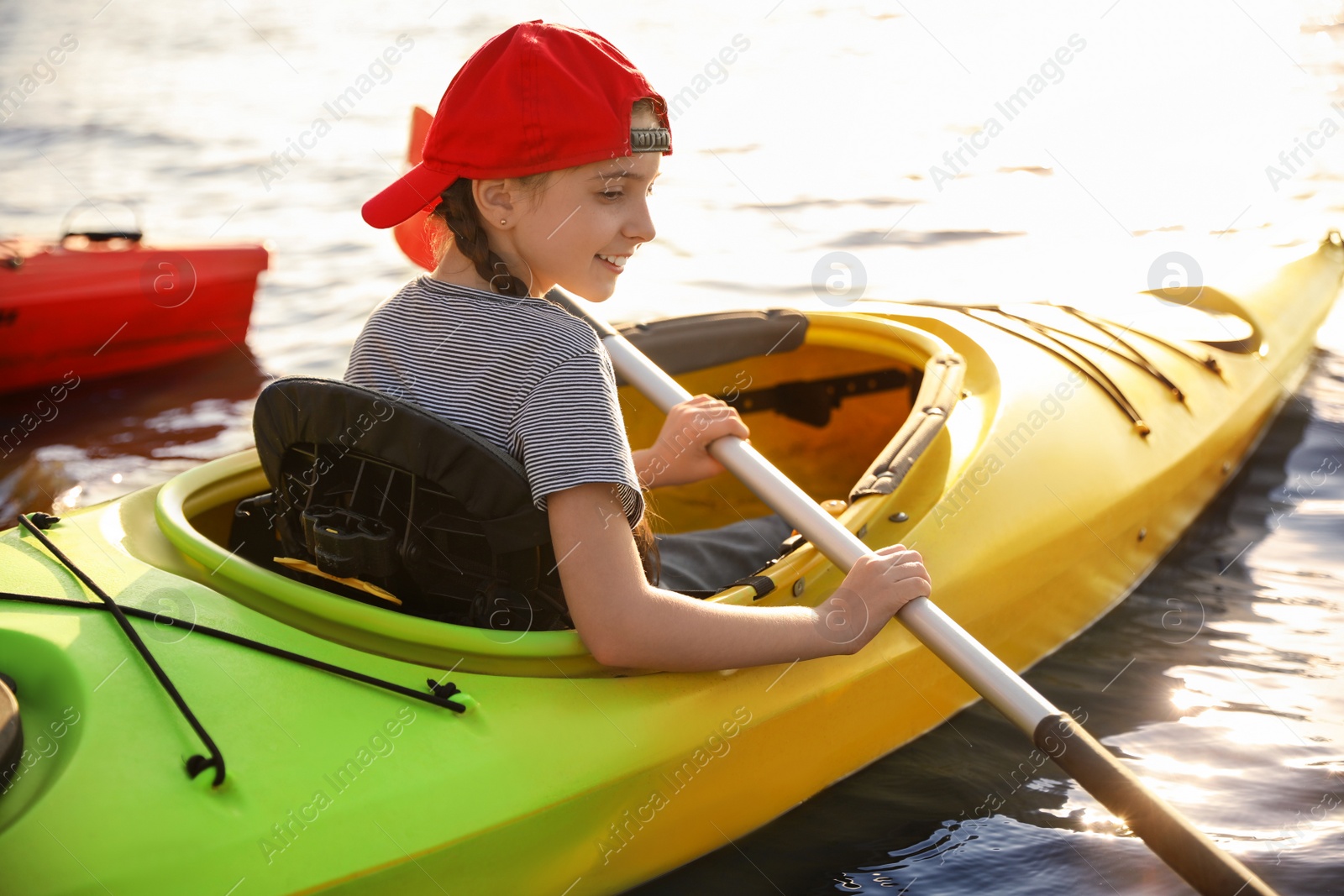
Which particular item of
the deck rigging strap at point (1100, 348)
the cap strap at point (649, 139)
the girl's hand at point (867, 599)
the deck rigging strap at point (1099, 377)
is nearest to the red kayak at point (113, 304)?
the deck rigging strap at point (1100, 348)

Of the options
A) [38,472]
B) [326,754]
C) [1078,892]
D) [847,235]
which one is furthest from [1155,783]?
[847,235]

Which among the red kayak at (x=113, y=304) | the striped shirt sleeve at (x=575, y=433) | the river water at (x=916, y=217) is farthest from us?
the red kayak at (x=113, y=304)

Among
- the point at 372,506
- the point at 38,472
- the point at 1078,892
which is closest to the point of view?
the point at 372,506

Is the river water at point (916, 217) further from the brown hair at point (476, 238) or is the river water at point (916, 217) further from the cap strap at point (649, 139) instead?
the cap strap at point (649, 139)

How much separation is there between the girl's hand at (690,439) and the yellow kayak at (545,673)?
216mm

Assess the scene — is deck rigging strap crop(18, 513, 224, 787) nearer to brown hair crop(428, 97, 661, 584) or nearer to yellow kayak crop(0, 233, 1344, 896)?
yellow kayak crop(0, 233, 1344, 896)

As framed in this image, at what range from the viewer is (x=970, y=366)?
2500 millimetres

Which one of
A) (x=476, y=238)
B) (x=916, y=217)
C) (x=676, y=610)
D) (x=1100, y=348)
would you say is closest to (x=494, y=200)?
(x=476, y=238)

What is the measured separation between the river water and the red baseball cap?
42.7 inches

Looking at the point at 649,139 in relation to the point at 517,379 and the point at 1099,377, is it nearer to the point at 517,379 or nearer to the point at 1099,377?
the point at 517,379

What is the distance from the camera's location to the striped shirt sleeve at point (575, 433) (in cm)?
134

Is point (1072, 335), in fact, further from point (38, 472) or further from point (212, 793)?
point (38, 472)

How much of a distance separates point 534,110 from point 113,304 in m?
2.82

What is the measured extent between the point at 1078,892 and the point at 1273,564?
50.7 inches
